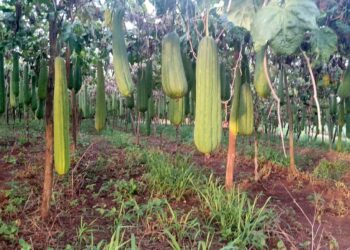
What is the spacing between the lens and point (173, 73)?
2527 millimetres

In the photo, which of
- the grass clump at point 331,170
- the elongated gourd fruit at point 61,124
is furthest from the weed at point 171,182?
the grass clump at point 331,170

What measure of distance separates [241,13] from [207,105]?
0.58m

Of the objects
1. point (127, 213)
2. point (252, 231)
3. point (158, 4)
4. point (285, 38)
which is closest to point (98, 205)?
point (127, 213)

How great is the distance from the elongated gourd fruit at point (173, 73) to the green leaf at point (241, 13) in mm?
851

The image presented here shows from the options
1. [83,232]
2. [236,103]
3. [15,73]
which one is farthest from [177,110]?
[15,73]

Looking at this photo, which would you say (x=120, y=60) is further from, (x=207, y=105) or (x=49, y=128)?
(x=49, y=128)

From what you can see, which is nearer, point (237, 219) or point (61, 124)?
point (61, 124)

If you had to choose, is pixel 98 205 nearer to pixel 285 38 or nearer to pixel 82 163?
pixel 82 163

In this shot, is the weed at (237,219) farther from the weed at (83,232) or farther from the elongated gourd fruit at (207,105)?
the elongated gourd fruit at (207,105)

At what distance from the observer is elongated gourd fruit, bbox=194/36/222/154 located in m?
2.15

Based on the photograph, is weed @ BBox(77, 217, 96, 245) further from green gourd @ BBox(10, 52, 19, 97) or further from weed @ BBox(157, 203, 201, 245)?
green gourd @ BBox(10, 52, 19, 97)

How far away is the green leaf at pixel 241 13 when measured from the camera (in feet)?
5.64

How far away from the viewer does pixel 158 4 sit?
2.99 m

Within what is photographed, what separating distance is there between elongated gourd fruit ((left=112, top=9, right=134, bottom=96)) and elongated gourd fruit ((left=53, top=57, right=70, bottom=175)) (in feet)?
1.90
